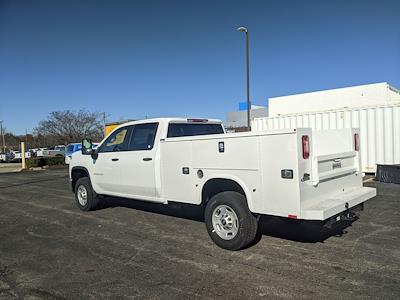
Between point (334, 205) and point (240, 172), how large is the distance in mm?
1312

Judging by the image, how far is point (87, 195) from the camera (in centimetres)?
820

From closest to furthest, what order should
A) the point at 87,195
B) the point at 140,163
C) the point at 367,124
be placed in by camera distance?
the point at 140,163 → the point at 87,195 → the point at 367,124

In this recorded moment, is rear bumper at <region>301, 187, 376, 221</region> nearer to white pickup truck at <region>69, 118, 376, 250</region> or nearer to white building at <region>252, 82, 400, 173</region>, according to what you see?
white pickup truck at <region>69, 118, 376, 250</region>

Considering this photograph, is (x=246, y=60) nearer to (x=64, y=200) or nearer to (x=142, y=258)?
(x=64, y=200)

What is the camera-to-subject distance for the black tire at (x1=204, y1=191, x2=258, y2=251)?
192 inches

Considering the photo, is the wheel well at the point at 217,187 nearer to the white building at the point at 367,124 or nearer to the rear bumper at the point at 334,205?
the rear bumper at the point at 334,205

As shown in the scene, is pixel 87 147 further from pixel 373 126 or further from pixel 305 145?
pixel 373 126

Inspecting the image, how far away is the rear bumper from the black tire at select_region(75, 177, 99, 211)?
5.27 metres

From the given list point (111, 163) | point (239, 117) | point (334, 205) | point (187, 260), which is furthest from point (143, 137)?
point (239, 117)

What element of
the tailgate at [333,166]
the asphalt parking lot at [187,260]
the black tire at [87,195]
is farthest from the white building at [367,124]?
the black tire at [87,195]

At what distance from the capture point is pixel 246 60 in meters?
17.2

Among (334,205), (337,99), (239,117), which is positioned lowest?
(334,205)

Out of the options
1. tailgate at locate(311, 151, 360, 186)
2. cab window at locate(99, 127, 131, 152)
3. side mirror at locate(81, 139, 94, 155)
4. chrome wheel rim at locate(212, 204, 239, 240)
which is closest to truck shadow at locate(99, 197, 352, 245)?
chrome wheel rim at locate(212, 204, 239, 240)

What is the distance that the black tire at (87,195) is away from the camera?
8125 millimetres
